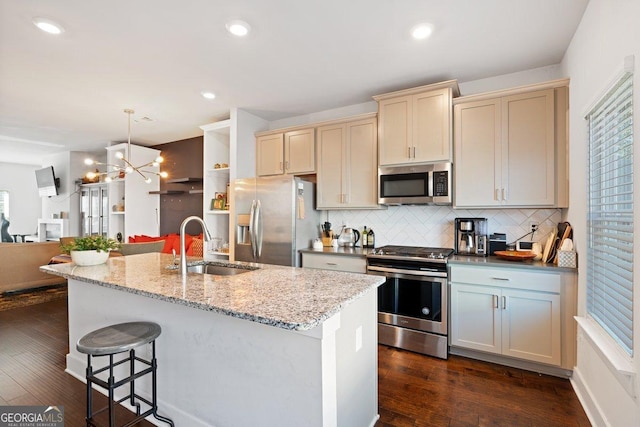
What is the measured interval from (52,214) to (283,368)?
8.59 metres

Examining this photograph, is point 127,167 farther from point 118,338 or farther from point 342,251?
point 118,338

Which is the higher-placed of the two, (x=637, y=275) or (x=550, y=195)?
(x=550, y=195)

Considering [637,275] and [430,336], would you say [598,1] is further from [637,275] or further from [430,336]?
[430,336]

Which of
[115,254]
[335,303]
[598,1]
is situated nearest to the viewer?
[335,303]

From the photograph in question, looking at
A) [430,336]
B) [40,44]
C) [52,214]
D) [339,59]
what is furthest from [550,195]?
[52,214]

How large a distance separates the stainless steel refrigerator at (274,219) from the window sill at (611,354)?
2551 millimetres

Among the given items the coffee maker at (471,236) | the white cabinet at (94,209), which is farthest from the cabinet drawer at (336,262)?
the white cabinet at (94,209)

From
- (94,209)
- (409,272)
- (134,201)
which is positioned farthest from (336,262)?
(94,209)

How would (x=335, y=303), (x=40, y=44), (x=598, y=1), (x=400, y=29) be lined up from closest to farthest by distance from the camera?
1. (x=335, y=303)
2. (x=598, y=1)
3. (x=400, y=29)
4. (x=40, y=44)

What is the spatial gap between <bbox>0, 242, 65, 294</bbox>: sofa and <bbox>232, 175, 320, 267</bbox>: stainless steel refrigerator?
11.7ft

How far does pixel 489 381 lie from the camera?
233 cm

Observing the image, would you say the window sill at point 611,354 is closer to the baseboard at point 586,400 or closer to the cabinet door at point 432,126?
the baseboard at point 586,400

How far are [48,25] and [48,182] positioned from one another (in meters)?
6.53

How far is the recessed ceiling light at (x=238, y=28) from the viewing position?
2162mm
